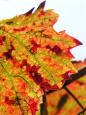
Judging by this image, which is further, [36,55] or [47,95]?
[47,95]

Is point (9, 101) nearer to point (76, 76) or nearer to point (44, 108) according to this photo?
point (44, 108)

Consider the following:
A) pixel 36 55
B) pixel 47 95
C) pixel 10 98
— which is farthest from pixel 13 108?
pixel 47 95

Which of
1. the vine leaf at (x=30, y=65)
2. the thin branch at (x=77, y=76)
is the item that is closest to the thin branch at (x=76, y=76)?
the thin branch at (x=77, y=76)

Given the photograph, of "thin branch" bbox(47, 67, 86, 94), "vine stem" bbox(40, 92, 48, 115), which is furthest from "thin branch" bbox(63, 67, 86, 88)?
"vine stem" bbox(40, 92, 48, 115)

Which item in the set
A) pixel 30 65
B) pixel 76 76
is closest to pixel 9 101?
pixel 30 65

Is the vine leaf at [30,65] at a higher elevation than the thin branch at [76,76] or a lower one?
higher

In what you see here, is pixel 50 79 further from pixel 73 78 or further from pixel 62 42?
pixel 73 78

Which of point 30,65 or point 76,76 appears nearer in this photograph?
point 30,65

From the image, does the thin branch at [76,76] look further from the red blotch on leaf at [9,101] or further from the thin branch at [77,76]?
the red blotch on leaf at [9,101]
